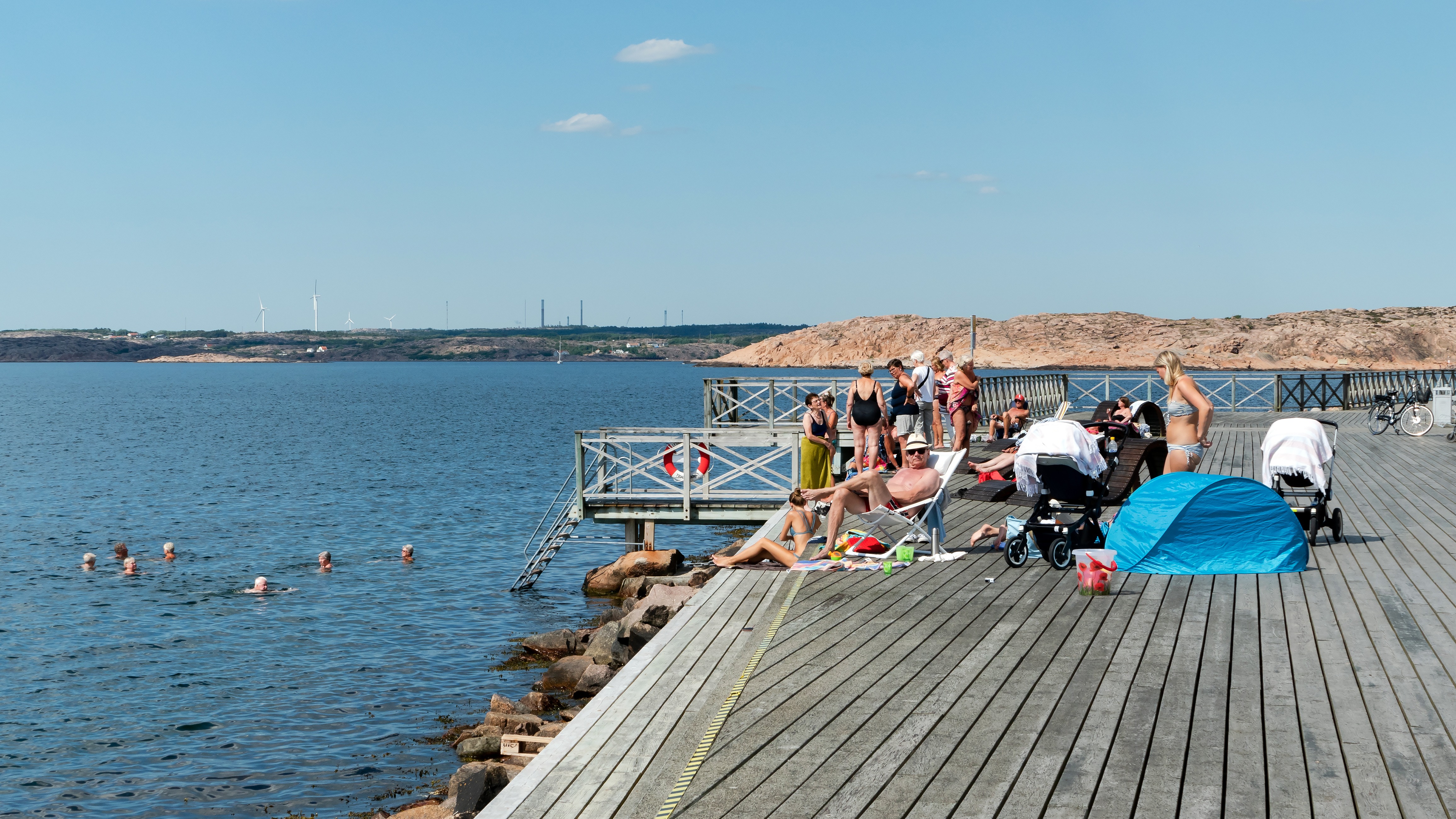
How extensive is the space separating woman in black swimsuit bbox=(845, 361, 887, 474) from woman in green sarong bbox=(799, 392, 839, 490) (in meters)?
0.68

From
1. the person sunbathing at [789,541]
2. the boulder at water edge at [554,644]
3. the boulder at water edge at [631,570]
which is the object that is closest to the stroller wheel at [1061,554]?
the person sunbathing at [789,541]

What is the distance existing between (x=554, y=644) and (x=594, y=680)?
381 cm

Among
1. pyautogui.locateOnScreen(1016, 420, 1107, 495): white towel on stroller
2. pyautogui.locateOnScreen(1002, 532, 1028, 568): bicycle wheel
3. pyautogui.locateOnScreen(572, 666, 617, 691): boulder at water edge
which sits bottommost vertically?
pyautogui.locateOnScreen(572, 666, 617, 691): boulder at water edge

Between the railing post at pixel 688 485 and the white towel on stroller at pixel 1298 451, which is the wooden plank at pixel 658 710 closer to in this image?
the white towel on stroller at pixel 1298 451

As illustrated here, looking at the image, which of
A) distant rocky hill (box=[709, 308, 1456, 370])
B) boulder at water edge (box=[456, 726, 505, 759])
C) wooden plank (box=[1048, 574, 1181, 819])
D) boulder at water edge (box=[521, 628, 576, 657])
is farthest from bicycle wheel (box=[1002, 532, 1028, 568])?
distant rocky hill (box=[709, 308, 1456, 370])

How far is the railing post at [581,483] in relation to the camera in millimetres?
19547

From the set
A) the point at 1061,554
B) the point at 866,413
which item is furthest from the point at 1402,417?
the point at 1061,554

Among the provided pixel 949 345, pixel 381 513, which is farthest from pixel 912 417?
pixel 949 345

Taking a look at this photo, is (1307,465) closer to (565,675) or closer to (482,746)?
(482,746)

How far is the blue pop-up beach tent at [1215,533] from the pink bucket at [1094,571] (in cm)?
69

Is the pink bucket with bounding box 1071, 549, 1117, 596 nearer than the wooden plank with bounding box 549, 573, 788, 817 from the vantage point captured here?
No

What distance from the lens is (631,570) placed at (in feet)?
67.1

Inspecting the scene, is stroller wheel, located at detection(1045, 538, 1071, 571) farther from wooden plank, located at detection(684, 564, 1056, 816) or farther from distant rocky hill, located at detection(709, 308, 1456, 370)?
distant rocky hill, located at detection(709, 308, 1456, 370)

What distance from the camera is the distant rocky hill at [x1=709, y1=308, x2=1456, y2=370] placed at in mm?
146250
